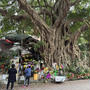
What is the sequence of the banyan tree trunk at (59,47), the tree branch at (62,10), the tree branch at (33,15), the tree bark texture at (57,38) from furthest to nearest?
the banyan tree trunk at (59,47) → the tree branch at (62,10) → the tree bark texture at (57,38) → the tree branch at (33,15)

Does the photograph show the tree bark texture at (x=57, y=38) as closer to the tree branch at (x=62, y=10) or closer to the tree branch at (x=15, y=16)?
the tree branch at (x=62, y=10)

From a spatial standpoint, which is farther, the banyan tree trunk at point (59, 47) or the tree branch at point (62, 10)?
the banyan tree trunk at point (59, 47)

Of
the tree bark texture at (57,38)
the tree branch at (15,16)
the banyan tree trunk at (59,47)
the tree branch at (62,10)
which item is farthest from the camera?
the tree branch at (15,16)

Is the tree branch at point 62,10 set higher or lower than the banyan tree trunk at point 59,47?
higher

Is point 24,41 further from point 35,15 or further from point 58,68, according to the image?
point 58,68

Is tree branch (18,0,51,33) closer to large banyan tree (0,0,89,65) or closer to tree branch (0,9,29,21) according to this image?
large banyan tree (0,0,89,65)

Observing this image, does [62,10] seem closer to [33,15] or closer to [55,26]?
[55,26]

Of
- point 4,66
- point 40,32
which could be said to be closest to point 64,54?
point 40,32

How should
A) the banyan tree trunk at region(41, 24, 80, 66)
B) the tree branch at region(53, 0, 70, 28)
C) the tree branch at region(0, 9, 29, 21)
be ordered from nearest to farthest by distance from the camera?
the tree branch at region(53, 0, 70, 28)
the banyan tree trunk at region(41, 24, 80, 66)
the tree branch at region(0, 9, 29, 21)

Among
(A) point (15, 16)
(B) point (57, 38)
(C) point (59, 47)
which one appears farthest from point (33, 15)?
(C) point (59, 47)

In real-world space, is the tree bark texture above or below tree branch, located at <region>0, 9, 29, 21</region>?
below

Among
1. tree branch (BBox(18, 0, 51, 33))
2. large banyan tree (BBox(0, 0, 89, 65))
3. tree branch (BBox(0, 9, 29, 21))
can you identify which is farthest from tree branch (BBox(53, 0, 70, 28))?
tree branch (BBox(0, 9, 29, 21))

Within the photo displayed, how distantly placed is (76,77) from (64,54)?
171 cm

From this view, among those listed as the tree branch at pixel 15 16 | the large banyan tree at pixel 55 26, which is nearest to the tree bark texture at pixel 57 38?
the large banyan tree at pixel 55 26
